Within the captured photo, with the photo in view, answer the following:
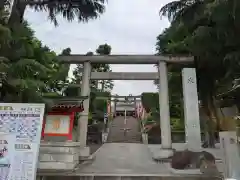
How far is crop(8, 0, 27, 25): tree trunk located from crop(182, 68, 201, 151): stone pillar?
24.8ft

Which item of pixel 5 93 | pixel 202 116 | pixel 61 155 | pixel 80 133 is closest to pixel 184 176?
pixel 61 155

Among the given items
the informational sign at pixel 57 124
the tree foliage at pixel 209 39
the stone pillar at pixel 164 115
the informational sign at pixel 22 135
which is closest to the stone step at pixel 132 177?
the informational sign at pixel 57 124

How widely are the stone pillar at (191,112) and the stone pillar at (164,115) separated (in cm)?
112

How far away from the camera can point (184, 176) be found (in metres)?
9.37

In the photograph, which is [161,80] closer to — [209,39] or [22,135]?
[209,39]

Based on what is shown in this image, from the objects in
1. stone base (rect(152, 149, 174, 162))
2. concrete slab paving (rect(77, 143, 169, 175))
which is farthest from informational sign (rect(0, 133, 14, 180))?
stone base (rect(152, 149, 174, 162))

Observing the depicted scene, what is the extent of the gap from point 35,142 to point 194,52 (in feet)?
29.5

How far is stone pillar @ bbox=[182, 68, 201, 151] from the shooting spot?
11.6 metres

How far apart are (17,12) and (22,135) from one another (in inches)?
228

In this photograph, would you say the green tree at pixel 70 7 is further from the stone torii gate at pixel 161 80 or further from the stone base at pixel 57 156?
the stone base at pixel 57 156

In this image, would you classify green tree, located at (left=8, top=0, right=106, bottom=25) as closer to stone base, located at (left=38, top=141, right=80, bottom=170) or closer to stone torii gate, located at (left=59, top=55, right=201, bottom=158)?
stone torii gate, located at (left=59, top=55, right=201, bottom=158)

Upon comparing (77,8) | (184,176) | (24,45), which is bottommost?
(184,176)

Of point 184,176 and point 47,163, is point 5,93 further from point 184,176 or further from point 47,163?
point 184,176

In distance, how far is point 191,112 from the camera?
40.0ft
